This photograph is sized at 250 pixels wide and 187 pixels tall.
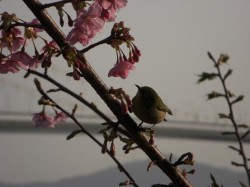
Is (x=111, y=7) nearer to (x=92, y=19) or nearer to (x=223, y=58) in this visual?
(x=92, y=19)

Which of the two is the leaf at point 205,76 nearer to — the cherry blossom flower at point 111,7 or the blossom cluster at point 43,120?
the blossom cluster at point 43,120

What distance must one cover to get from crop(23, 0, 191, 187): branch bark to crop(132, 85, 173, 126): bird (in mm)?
50

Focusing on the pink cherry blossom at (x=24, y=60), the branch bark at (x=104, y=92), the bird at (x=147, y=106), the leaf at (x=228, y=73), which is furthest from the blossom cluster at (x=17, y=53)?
the leaf at (x=228, y=73)

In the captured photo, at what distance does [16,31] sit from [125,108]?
2.22 ft

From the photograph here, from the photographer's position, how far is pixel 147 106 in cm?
105

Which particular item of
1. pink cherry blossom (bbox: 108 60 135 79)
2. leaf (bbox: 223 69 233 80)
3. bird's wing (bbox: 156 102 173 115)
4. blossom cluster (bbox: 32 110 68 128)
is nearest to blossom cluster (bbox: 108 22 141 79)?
pink cherry blossom (bbox: 108 60 135 79)

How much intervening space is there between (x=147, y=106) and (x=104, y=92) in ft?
0.52

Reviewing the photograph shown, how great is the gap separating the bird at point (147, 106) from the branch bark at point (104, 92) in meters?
0.05

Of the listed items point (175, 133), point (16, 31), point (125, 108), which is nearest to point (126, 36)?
point (125, 108)

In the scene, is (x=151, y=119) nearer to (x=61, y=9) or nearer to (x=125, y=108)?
(x=125, y=108)

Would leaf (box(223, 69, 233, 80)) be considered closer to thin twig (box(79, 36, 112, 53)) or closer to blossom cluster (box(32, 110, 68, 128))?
blossom cluster (box(32, 110, 68, 128))

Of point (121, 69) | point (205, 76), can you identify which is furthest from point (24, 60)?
point (205, 76)

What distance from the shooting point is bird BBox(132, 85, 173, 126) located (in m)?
1.05

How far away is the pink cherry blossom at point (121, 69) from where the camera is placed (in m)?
1.27
